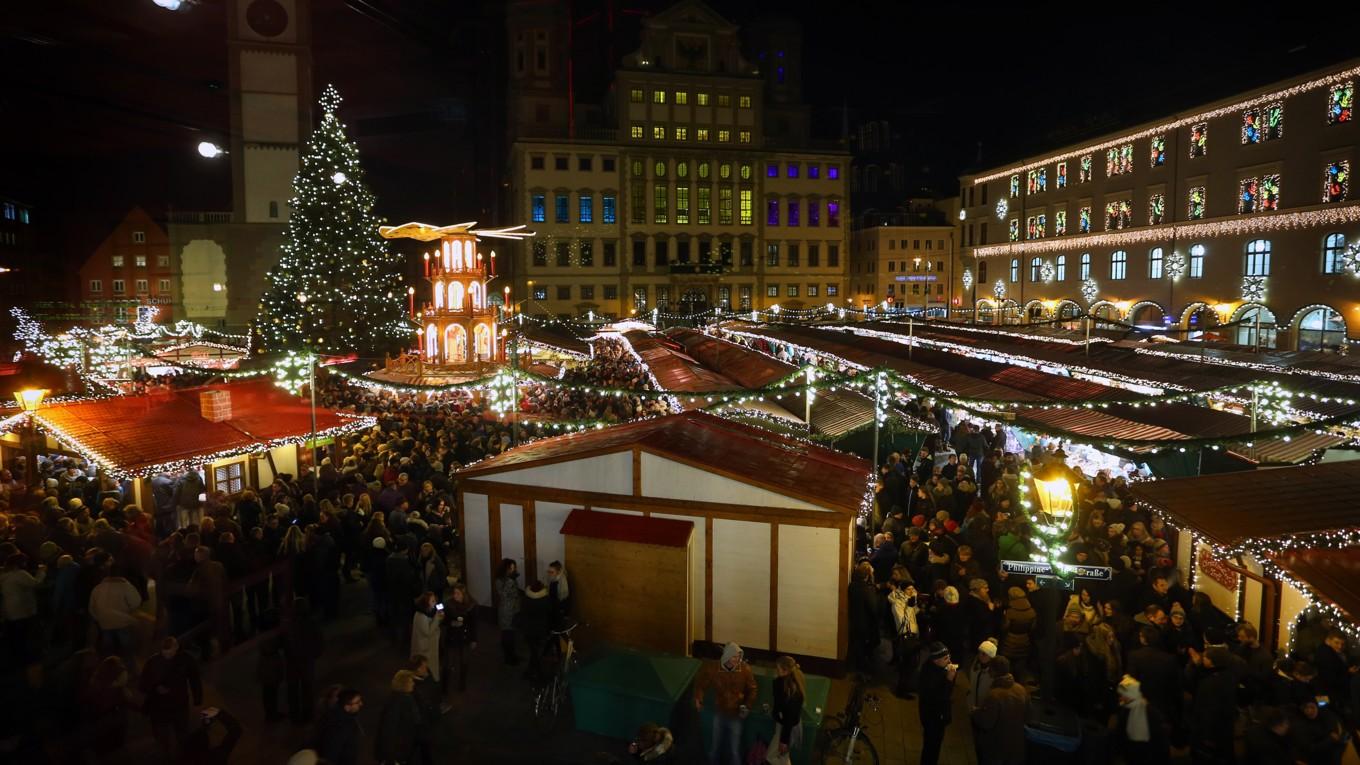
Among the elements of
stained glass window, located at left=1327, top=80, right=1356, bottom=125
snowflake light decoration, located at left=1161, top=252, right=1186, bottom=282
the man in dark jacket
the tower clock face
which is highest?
the tower clock face

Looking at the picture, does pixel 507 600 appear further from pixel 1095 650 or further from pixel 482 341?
pixel 482 341

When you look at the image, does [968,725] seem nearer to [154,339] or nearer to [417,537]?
[417,537]

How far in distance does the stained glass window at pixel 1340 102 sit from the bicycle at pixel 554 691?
109 feet

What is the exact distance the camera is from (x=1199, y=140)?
33.8 m

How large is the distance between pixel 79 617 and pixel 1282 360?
21654mm

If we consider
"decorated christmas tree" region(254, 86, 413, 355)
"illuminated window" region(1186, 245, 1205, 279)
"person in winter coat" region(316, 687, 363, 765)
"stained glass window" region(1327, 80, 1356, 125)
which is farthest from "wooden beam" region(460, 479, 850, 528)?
"illuminated window" region(1186, 245, 1205, 279)

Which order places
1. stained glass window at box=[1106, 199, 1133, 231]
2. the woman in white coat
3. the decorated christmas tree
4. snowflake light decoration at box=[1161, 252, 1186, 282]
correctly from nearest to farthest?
the woman in white coat < the decorated christmas tree < snowflake light decoration at box=[1161, 252, 1186, 282] < stained glass window at box=[1106, 199, 1133, 231]

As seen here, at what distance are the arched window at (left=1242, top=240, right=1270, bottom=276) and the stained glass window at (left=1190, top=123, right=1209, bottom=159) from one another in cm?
503

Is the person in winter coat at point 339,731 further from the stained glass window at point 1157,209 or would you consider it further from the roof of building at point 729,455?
the stained glass window at point 1157,209

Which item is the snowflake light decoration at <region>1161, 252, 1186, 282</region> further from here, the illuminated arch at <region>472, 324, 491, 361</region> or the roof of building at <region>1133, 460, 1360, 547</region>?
the illuminated arch at <region>472, 324, 491, 361</region>

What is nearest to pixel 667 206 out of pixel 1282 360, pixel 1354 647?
pixel 1282 360

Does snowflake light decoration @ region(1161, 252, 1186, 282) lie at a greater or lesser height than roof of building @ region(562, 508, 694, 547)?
greater

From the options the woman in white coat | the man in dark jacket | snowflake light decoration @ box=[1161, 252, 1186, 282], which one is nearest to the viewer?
the man in dark jacket

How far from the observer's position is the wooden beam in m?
8.09
